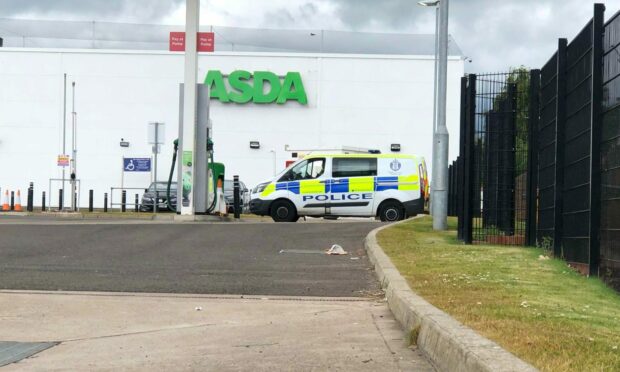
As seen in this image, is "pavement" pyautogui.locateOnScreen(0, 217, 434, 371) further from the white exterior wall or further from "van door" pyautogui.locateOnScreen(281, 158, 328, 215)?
the white exterior wall

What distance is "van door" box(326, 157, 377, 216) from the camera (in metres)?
20.5

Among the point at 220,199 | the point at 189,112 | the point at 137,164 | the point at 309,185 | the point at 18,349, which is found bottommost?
the point at 18,349

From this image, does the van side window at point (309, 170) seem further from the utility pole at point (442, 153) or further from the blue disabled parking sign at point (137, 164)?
the blue disabled parking sign at point (137, 164)

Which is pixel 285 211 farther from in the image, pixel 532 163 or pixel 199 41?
pixel 532 163

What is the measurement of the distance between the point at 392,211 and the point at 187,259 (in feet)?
34.2

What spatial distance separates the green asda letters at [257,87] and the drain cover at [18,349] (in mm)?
31732

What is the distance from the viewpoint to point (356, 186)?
20.5 metres

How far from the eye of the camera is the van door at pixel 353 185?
20484 mm

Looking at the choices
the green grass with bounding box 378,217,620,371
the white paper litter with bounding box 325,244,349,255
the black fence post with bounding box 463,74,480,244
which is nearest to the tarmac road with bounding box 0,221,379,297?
the white paper litter with bounding box 325,244,349,255

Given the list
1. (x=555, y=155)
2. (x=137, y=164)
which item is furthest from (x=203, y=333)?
(x=137, y=164)

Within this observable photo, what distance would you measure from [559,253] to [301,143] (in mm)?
27956

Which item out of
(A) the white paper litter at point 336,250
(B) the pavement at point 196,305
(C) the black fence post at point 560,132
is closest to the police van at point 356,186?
(B) the pavement at point 196,305

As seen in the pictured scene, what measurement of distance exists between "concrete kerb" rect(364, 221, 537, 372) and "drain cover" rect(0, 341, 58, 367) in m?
2.78

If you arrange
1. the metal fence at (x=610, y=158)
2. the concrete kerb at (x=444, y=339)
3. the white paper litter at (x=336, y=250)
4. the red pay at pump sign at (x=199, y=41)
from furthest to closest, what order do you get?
the red pay at pump sign at (x=199, y=41)
the white paper litter at (x=336, y=250)
the metal fence at (x=610, y=158)
the concrete kerb at (x=444, y=339)
